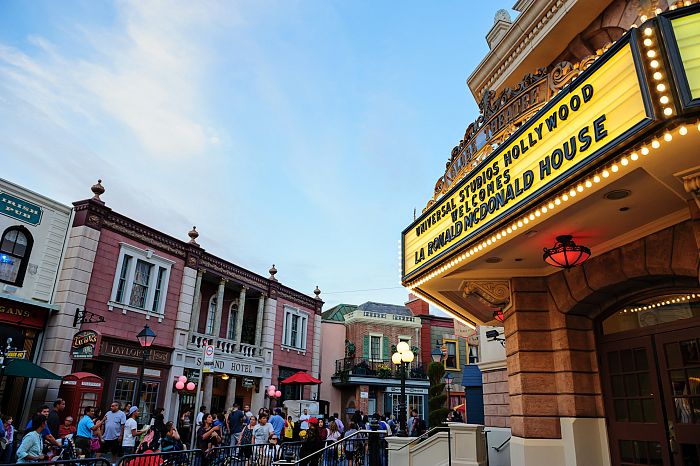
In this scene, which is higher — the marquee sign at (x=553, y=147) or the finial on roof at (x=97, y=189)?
the finial on roof at (x=97, y=189)

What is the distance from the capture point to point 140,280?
21.1 meters

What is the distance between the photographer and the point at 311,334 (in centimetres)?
3266

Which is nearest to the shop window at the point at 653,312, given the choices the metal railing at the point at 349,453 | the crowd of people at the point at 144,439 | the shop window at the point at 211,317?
the metal railing at the point at 349,453

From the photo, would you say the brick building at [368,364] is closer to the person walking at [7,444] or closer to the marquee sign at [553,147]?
the person walking at [7,444]

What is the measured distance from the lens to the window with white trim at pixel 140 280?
65.8ft

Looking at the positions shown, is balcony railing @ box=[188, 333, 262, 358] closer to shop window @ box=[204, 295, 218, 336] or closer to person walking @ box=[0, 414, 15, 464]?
shop window @ box=[204, 295, 218, 336]

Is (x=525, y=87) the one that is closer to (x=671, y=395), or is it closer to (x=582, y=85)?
(x=582, y=85)

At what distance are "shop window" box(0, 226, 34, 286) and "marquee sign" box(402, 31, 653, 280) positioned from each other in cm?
1452

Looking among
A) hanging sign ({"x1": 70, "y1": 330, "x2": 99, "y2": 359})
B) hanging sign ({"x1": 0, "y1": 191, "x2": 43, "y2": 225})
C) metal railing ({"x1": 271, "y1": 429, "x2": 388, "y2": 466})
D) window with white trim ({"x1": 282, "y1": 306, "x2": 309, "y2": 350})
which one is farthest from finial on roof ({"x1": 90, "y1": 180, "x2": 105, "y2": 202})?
window with white trim ({"x1": 282, "y1": 306, "x2": 309, "y2": 350})

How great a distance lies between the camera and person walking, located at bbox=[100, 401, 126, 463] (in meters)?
13.4

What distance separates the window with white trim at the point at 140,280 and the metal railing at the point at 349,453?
1047 centimetres

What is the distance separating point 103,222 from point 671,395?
19.0m

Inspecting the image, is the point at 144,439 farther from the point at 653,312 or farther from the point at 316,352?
the point at 316,352

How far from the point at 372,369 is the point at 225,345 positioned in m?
14.0
